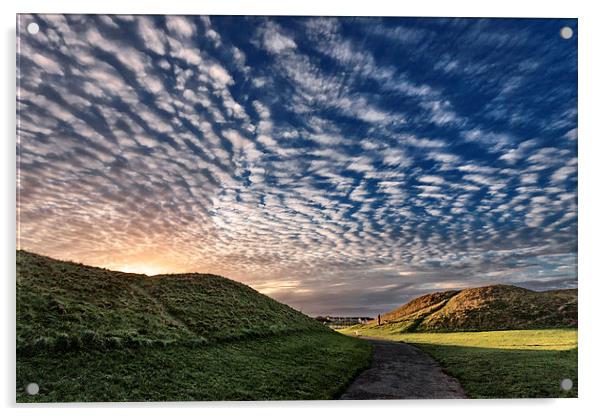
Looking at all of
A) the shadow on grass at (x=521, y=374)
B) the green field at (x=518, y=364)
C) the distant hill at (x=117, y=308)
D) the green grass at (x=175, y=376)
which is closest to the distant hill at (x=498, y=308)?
the green field at (x=518, y=364)

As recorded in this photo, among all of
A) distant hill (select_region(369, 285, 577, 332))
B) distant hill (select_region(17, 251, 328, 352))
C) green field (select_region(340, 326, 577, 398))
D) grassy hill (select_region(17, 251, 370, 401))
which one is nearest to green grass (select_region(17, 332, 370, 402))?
grassy hill (select_region(17, 251, 370, 401))

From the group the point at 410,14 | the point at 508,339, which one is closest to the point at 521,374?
the point at 508,339

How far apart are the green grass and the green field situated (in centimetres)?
352

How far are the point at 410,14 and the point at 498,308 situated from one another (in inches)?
367

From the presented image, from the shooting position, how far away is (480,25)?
9.42 metres

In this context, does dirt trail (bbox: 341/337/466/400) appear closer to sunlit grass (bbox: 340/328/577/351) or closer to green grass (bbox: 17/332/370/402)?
green grass (bbox: 17/332/370/402)

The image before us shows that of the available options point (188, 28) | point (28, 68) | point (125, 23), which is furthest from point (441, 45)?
point (28, 68)

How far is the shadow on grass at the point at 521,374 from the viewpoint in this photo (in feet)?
29.6

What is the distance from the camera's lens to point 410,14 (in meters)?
9.45

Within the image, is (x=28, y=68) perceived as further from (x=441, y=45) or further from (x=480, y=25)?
(x=480, y=25)

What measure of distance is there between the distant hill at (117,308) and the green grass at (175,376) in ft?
1.56

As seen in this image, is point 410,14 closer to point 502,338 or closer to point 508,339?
point 508,339

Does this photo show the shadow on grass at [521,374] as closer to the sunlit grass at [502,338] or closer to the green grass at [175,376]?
the sunlit grass at [502,338]
